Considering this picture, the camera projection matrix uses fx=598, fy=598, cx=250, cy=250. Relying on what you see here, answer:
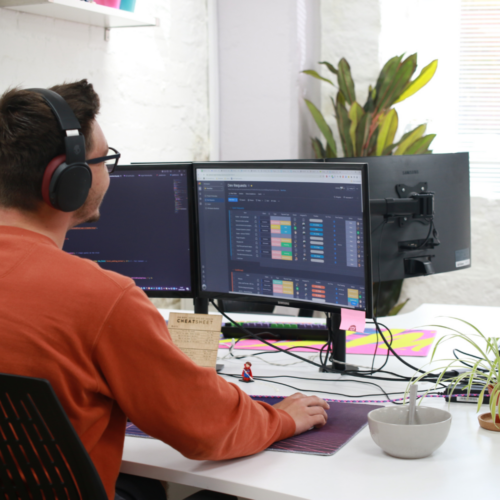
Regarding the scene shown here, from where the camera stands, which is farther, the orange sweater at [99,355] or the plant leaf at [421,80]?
the plant leaf at [421,80]

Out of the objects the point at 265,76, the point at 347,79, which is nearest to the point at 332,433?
the point at 347,79

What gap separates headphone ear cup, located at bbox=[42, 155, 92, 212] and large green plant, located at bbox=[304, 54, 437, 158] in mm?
2322

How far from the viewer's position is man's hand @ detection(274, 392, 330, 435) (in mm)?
1188

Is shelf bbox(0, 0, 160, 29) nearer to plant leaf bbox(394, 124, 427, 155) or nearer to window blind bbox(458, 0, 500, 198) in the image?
plant leaf bbox(394, 124, 427, 155)

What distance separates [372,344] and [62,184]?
1156 millimetres

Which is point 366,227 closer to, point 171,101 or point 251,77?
point 171,101

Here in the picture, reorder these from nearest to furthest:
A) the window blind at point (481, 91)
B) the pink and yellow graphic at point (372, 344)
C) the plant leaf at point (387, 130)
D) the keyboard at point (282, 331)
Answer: the pink and yellow graphic at point (372, 344)
the keyboard at point (282, 331)
the plant leaf at point (387, 130)
the window blind at point (481, 91)

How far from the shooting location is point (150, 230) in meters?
1.69

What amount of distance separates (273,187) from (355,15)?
2.32 metres

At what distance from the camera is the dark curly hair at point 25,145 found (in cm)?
96

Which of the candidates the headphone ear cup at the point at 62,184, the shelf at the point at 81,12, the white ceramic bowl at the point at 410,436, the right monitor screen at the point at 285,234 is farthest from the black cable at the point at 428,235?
the shelf at the point at 81,12

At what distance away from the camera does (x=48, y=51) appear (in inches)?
89.2

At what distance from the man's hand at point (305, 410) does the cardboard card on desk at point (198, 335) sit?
0.23 metres

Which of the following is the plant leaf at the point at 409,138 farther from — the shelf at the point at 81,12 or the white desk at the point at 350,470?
the white desk at the point at 350,470
